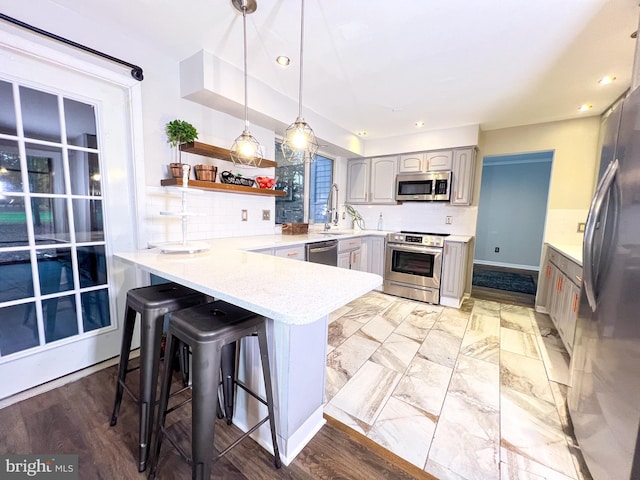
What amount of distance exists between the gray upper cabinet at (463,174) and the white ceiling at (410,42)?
Answer: 782 millimetres

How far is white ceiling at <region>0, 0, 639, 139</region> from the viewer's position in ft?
5.05

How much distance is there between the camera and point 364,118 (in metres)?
3.35

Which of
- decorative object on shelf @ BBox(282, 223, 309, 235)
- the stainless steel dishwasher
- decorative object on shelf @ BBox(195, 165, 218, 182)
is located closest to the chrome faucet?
decorative object on shelf @ BBox(282, 223, 309, 235)

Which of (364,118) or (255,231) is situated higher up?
(364,118)

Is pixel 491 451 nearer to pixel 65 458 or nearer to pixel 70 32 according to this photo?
pixel 65 458

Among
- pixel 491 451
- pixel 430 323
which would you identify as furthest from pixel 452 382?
pixel 430 323

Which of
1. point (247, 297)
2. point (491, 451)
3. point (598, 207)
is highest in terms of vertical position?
point (598, 207)

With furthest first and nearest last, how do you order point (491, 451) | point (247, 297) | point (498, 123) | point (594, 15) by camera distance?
point (498, 123) → point (594, 15) → point (491, 451) → point (247, 297)

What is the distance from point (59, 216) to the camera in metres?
1.73

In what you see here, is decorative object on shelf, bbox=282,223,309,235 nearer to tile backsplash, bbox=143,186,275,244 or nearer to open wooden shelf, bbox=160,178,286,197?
tile backsplash, bbox=143,186,275,244

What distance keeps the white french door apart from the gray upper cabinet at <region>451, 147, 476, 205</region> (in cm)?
368

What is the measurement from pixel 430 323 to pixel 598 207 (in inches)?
78.9

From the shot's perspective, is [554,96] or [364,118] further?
[364,118]

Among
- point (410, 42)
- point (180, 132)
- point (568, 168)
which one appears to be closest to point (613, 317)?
point (410, 42)
